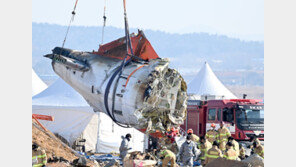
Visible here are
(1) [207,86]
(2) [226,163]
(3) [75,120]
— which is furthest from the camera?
(1) [207,86]

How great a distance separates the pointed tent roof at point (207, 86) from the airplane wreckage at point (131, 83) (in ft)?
86.0

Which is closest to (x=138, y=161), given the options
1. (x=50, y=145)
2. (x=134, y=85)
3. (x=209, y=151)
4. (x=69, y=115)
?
(x=134, y=85)

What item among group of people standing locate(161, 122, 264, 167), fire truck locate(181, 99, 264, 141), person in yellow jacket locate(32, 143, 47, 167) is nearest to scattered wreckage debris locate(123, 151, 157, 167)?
group of people standing locate(161, 122, 264, 167)

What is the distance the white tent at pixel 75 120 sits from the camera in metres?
25.4

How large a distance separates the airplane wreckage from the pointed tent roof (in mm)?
26210

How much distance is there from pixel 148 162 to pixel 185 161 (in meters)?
3.66

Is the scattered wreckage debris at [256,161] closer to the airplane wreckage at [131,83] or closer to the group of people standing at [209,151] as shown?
the group of people standing at [209,151]

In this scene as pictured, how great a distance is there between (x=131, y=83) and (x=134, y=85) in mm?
114

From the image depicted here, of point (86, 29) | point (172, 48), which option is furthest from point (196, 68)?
point (86, 29)

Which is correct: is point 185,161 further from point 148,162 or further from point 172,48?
point 172,48

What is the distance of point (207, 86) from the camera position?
141 feet

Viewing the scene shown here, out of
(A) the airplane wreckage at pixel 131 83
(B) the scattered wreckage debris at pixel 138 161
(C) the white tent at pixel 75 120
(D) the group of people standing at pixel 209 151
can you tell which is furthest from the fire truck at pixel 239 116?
(B) the scattered wreckage debris at pixel 138 161

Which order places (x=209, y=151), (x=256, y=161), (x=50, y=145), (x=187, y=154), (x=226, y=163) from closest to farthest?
(x=226, y=163) → (x=256, y=161) → (x=209, y=151) → (x=187, y=154) → (x=50, y=145)

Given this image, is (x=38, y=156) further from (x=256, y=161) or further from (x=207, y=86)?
(x=207, y=86)
